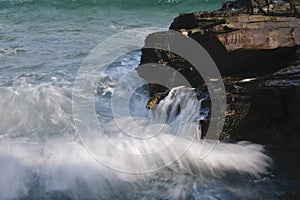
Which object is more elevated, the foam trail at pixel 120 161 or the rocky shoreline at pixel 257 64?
the rocky shoreline at pixel 257 64

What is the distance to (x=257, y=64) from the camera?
4.15 metres

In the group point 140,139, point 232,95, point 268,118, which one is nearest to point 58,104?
point 140,139

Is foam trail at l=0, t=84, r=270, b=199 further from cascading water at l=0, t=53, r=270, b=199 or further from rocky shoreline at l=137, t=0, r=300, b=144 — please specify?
rocky shoreline at l=137, t=0, r=300, b=144

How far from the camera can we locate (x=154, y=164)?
12.5ft

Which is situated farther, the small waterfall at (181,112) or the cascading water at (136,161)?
the small waterfall at (181,112)

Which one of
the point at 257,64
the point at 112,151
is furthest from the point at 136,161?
the point at 257,64

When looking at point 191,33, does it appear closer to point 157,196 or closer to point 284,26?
point 284,26

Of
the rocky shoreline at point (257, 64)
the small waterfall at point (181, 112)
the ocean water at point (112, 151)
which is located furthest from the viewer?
the small waterfall at point (181, 112)

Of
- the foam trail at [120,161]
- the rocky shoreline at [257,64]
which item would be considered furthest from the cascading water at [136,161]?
the rocky shoreline at [257,64]

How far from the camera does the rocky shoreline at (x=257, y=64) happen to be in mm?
3656

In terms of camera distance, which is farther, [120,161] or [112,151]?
[112,151]

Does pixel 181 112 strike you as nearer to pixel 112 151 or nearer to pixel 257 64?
pixel 112 151

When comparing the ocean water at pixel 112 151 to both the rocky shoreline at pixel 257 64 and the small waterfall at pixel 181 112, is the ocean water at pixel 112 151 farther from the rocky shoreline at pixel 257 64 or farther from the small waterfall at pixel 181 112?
the rocky shoreline at pixel 257 64

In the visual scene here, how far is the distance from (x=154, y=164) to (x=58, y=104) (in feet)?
6.93
